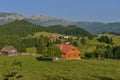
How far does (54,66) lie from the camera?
320ft

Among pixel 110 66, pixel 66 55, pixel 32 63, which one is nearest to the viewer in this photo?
pixel 110 66

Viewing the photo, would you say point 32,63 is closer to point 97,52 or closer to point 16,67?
point 16,67

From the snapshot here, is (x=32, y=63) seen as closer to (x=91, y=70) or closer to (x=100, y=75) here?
(x=91, y=70)

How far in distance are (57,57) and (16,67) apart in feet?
89.3

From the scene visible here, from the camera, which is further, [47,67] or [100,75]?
[47,67]

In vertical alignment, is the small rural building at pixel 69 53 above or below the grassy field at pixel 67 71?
above

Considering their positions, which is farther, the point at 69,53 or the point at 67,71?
the point at 69,53

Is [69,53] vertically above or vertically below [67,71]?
above

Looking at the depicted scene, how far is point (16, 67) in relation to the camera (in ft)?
312

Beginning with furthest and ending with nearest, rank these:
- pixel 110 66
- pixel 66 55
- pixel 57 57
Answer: pixel 66 55 < pixel 57 57 < pixel 110 66

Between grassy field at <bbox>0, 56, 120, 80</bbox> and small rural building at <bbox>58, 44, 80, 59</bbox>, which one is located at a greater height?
small rural building at <bbox>58, 44, 80, 59</bbox>

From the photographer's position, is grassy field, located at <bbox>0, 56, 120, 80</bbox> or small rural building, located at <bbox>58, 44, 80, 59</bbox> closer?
grassy field, located at <bbox>0, 56, 120, 80</bbox>

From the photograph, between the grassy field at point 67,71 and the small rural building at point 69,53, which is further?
the small rural building at point 69,53

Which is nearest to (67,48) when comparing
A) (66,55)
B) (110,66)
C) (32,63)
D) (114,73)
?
(66,55)
